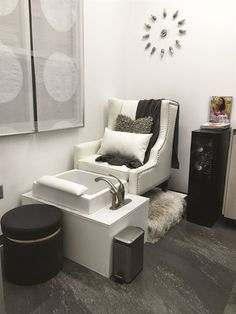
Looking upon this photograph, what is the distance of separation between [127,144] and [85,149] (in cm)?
46

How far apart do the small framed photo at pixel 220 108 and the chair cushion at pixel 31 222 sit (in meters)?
1.90

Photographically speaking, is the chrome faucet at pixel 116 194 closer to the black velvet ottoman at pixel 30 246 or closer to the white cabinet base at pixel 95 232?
the white cabinet base at pixel 95 232

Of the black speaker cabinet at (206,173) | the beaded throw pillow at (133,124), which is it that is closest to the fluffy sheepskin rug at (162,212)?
the black speaker cabinet at (206,173)

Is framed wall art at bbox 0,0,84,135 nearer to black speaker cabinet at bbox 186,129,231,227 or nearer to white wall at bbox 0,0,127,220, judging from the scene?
white wall at bbox 0,0,127,220

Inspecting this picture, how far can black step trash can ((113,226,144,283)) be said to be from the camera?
1.70m

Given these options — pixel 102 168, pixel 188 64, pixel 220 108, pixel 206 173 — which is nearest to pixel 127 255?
pixel 102 168

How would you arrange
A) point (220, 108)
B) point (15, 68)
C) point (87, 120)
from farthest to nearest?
point (87, 120) → point (220, 108) → point (15, 68)

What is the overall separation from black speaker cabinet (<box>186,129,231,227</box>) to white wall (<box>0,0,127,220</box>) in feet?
3.94

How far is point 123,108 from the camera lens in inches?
118

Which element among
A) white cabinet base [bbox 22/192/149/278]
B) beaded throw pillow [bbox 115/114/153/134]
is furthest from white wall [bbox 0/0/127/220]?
white cabinet base [bbox 22/192/149/278]

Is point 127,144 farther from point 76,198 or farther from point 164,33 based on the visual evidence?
point 164,33

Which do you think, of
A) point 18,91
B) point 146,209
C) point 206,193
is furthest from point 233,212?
point 18,91

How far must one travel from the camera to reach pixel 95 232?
1787 mm

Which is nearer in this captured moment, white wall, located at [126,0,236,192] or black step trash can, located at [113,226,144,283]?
black step trash can, located at [113,226,144,283]
